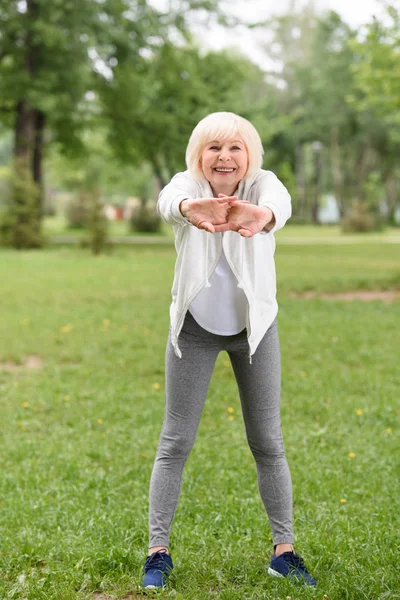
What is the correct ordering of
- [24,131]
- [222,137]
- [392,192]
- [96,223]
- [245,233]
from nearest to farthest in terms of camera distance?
[245,233]
[222,137]
[96,223]
[24,131]
[392,192]

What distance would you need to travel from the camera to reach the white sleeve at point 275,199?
2.77 meters

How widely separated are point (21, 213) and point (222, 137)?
22.3m

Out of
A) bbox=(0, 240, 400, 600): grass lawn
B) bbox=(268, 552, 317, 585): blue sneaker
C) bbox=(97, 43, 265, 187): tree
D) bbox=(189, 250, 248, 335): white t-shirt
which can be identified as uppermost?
bbox=(97, 43, 265, 187): tree

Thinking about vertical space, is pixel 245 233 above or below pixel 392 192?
below

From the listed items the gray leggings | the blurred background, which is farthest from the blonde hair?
the blurred background

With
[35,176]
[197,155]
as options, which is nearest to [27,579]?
[197,155]

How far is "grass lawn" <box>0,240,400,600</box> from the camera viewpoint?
10.7 feet

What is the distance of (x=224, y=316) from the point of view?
9.59 ft

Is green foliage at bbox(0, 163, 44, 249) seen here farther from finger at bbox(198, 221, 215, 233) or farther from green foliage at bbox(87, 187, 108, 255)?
finger at bbox(198, 221, 215, 233)

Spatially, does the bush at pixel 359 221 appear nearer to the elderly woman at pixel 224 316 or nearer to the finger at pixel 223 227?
the elderly woman at pixel 224 316

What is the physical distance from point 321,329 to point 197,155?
23.1 ft

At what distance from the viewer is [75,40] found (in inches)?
948

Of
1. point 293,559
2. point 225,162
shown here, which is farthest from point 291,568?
point 225,162

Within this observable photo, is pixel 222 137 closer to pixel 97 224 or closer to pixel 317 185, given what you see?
pixel 97 224
